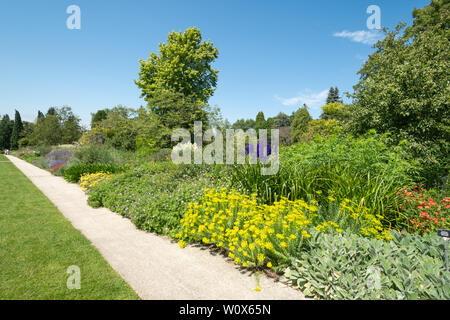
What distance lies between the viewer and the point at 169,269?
116 inches

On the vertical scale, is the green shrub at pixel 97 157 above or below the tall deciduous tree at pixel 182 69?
below

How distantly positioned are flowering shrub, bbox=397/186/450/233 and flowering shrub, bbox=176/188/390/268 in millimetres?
894

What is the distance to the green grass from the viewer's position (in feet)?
8.02

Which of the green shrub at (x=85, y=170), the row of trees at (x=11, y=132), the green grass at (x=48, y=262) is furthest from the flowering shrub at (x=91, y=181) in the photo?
the row of trees at (x=11, y=132)

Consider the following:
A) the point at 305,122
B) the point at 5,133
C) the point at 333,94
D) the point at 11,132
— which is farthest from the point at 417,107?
the point at 11,132

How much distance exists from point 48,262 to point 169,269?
5.37ft

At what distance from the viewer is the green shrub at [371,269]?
6.83 ft

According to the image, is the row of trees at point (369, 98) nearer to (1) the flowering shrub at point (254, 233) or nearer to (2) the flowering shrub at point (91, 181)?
(1) the flowering shrub at point (254, 233)

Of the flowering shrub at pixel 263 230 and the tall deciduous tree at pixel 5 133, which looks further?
the tall deciduous tree at pixel 5 133

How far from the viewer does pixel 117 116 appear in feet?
76.1

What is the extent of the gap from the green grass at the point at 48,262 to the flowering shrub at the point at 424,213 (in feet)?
13.6

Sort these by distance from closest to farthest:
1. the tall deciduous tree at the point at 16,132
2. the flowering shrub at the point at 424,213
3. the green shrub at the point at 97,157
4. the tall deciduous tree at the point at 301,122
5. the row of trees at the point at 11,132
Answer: the flowering shrub at the point at 424,213 < the green shrub at the point at 97,157 < the tall deciduous tree at the point at 301,122 < the tall deciduous tree at the point at 16,132 < the row of trees at the point at 11,132

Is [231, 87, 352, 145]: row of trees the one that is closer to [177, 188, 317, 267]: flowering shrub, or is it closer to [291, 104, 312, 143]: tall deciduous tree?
[291, 104, 312, 143]: tall deciduous tree
